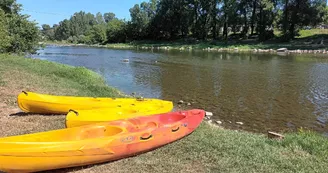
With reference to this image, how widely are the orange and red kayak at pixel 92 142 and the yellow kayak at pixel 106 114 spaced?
64 centimetres

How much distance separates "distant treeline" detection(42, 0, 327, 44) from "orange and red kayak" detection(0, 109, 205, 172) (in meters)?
49.5

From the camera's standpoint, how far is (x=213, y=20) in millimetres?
65312

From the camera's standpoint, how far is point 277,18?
5594 cm

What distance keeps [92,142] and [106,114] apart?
2.11 metres

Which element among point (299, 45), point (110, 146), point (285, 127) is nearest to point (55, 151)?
point (110, 146)

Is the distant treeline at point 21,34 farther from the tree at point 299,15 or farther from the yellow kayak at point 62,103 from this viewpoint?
the tree at point 299,15

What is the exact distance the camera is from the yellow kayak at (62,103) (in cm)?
788

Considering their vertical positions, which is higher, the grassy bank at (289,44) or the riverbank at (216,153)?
the grassy bank at (289,44)

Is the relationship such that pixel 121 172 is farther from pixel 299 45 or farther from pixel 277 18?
pixel 277 18

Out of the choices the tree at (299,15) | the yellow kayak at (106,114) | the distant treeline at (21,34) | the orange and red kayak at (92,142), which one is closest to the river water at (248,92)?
the yellow kayak at (106,114)

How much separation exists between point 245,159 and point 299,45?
44843mm

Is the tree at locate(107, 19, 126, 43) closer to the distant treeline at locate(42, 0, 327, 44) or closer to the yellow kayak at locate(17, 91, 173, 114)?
the distant treeline at locate(42, 0, 327, 44)

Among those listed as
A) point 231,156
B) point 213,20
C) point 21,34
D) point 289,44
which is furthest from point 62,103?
point 213,20

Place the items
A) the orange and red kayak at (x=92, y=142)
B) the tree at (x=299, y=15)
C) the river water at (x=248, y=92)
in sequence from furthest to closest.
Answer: the tree at (x=299, y=15) < the river water at (x=248, y=92) < the orange and red kayak at (x=92, y=142)
